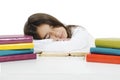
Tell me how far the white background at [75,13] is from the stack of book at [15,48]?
1.04 meters

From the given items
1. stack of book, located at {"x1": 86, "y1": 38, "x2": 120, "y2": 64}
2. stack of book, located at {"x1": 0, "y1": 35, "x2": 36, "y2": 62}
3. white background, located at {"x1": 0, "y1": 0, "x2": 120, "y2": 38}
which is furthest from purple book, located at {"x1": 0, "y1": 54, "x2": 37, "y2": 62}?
white background, located at {"x1": 0, "y1": 0, "x2": 120, "y2": 38}

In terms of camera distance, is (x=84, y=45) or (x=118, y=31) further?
(x=118, y=31)

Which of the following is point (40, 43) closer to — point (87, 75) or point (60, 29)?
point (60, 29)

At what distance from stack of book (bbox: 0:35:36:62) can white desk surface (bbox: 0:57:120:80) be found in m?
0.03

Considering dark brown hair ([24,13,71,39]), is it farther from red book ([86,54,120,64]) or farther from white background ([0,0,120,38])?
red book ([86,54,120,64])

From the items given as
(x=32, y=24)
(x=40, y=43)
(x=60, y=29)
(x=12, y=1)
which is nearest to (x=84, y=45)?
(x=40, y=43)

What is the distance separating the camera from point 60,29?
6.13 ft

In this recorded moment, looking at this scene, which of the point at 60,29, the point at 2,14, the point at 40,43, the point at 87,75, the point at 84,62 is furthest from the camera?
the point at 2,14

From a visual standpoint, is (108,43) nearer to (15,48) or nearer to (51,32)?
(15,48)

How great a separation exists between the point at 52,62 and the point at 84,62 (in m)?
0.12

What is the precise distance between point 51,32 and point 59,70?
36.8 inches

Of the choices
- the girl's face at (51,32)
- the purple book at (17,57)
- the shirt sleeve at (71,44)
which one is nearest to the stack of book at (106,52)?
the purple book at (17,57)

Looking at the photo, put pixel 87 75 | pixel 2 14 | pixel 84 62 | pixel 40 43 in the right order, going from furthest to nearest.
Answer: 1. pixel 2 14
2. pixel 40 43
3. pixel 84 62
4. pixel 87 75

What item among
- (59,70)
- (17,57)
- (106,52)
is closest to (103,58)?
(106,52)
